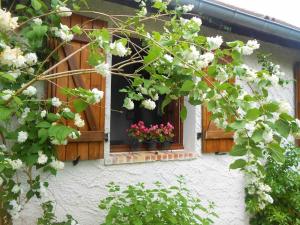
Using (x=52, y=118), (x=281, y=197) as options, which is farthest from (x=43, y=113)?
(x=281, y=197)

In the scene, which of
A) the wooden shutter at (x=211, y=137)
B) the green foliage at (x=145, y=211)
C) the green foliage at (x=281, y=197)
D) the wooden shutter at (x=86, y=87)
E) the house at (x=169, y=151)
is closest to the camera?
the green foliage at (x=145, y=211)

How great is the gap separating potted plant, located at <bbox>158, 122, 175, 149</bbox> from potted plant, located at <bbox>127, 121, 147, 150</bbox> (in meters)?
0.20

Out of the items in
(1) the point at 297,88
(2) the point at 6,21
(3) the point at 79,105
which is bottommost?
(3) the point at 79,105

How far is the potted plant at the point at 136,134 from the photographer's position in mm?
3594

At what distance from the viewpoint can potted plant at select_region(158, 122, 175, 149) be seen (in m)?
3.71

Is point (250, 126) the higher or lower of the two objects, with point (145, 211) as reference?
higher

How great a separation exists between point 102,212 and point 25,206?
2.46 ft

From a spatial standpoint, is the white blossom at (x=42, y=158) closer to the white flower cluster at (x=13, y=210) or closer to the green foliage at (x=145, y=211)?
the white flower cluster at (x=13, y=210)

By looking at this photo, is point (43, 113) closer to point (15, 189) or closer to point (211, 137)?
point (15, 189)

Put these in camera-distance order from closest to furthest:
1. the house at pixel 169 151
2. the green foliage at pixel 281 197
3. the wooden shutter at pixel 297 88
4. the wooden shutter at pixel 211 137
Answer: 1. the house at pixel 169 151
2. the wooden shutter at pixel 211 137
3. the green foliage at pixel 281 197
4. the wooden shutter at pixel 297 88

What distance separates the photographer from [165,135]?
3742 millimetres

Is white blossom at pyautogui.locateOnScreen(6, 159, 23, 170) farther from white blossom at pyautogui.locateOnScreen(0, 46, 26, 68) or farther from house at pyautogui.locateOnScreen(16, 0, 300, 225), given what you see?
white blossom at pyautogui.locateOnScreen(0, 46, 26, 68)

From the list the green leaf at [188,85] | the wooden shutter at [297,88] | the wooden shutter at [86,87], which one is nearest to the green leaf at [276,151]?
the green leaf at [188,85]

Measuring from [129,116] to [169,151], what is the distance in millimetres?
1062
